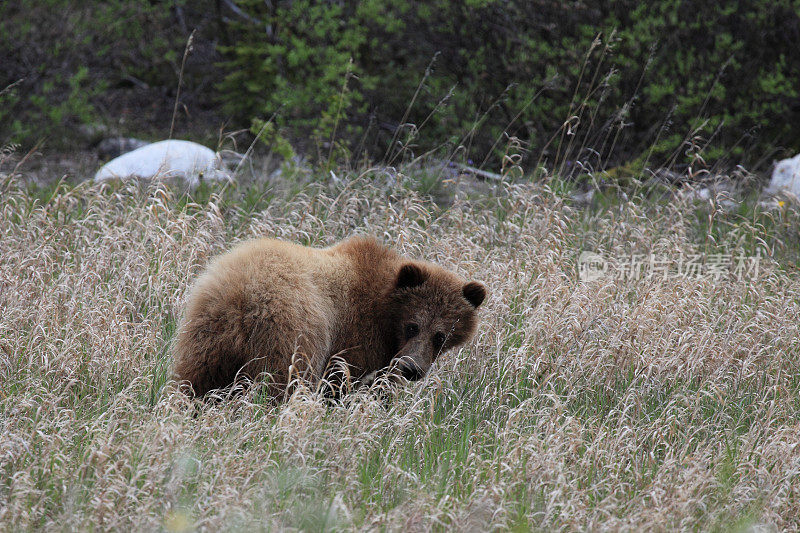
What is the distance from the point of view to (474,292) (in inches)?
201

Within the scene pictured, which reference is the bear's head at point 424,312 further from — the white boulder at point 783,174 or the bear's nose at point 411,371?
the white boulder at point 783,174

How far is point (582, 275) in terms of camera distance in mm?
7141

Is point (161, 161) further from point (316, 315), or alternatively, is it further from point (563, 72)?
point (563, 72)

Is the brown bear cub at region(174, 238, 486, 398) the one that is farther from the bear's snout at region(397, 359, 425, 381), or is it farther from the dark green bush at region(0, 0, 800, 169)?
the dark green bush at region(0, 0, 800, 169)

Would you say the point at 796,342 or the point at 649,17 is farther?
the point at 649,17

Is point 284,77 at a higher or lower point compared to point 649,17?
lower

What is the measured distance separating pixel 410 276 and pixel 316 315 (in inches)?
28.9

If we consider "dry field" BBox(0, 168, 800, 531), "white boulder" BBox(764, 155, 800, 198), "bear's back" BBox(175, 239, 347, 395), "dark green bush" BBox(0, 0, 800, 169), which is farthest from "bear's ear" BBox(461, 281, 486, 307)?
"white boulder" BBox(764, 155, 800, 198)

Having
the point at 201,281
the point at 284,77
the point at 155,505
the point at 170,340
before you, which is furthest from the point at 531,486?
the point at 284,77

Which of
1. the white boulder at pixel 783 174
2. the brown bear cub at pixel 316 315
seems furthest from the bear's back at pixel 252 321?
the white boulder at pixel 783 174

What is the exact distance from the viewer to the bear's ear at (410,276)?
4.81m

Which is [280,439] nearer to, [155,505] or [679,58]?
[155,505]

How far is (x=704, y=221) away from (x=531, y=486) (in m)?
6.31

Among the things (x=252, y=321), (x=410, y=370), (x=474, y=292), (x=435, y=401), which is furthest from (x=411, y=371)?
(x=252, y=321)
